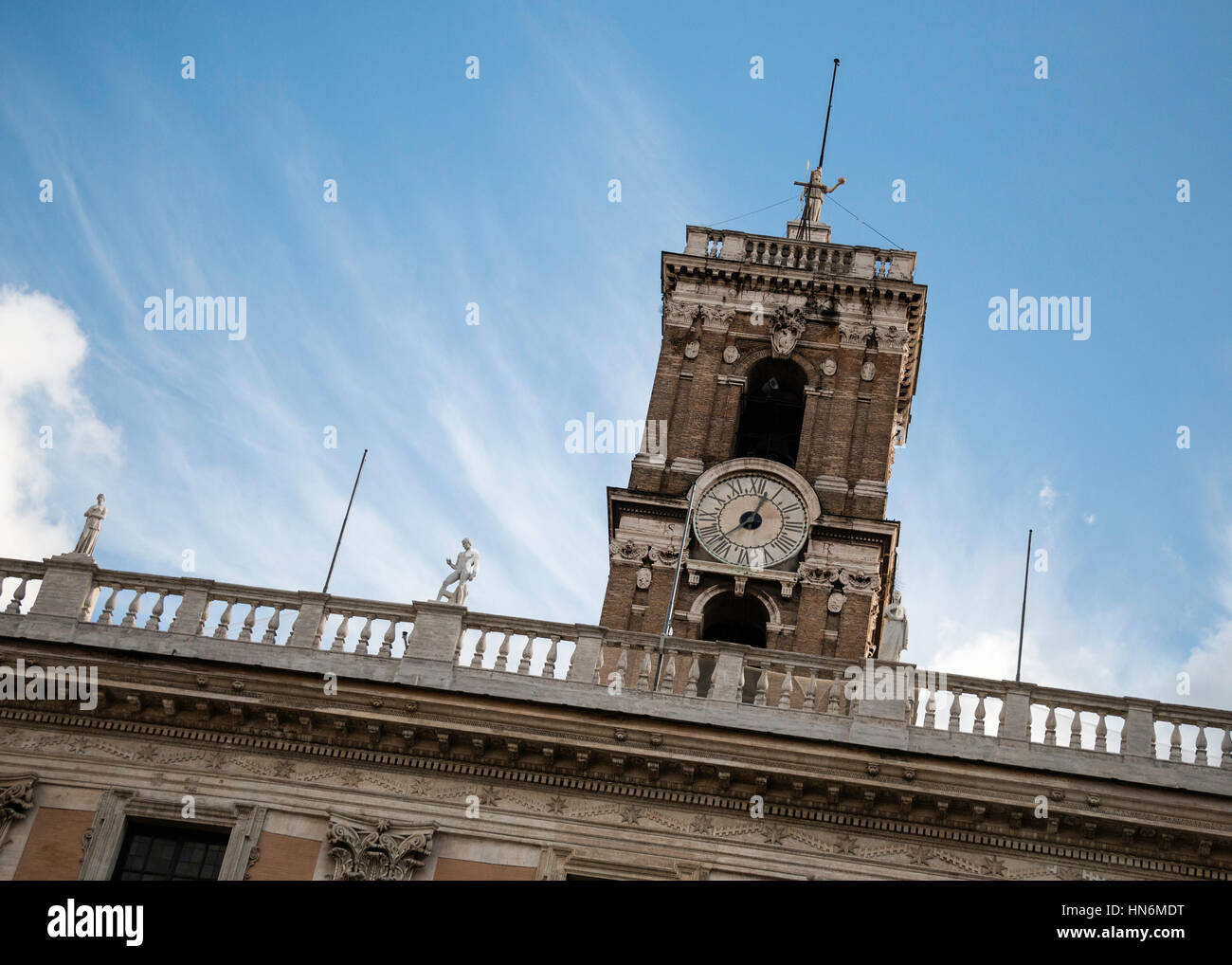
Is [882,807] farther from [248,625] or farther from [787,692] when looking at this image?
[248,625]

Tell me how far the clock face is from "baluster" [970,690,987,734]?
10.7 m

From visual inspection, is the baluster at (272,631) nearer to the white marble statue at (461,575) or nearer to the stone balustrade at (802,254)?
the white marble statue at (461,575)

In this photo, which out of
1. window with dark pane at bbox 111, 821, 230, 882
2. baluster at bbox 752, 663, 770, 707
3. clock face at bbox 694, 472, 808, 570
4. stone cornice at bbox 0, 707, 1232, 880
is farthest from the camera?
clock face at bbox 694, 472, 808, 570

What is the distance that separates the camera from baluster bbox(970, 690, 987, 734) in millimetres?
22766

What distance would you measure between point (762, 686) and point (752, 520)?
1079 cm

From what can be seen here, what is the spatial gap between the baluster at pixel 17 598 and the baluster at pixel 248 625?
298cm

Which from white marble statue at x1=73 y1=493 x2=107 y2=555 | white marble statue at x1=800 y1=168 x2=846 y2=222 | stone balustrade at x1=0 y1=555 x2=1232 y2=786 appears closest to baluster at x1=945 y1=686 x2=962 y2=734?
stone balustrade at x1=0 y1=555 x2=1232 y2=786

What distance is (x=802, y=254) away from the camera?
125ft

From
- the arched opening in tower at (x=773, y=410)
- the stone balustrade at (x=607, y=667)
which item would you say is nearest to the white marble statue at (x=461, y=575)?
the stone balustrade at (x=607, y=667)

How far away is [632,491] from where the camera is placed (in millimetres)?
34531

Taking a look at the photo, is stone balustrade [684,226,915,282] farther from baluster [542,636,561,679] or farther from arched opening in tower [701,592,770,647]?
baluster [542,636,561,679]

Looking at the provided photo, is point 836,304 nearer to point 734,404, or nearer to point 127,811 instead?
point 734,404
